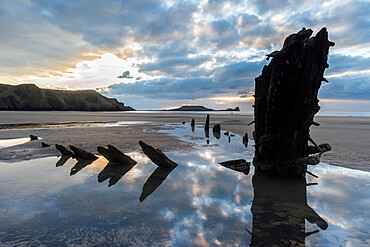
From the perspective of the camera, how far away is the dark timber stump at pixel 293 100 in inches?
268

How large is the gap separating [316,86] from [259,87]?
2.57 m

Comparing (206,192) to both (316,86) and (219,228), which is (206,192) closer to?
(219,228)

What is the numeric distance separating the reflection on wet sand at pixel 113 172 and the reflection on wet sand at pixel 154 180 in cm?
122

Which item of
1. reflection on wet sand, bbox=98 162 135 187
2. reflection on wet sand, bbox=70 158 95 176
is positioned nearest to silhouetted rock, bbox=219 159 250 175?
reflection on wet sand, bbox=98 162 135 187

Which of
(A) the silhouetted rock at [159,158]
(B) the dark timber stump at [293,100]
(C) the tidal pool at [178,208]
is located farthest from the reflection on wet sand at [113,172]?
(B) the dark timber stump at [293,100]

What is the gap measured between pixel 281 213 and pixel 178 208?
2.61 m

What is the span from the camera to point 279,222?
15.2 feet

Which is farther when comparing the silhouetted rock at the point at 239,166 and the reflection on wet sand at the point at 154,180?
the silhouetted rock at the point at 239,166

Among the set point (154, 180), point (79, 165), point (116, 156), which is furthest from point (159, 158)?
point (79, 165)

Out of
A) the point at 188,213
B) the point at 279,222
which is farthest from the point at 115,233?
the point at 279,222

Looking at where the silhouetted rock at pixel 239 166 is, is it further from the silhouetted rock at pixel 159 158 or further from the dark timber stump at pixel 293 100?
the silhouetted rock at pixel 159 158

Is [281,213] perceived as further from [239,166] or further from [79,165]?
[79,165]

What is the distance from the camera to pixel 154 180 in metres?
7.71

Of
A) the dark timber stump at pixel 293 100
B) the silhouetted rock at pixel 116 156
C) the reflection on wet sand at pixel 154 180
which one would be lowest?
the reflection on wet sand at pixel 154 180
